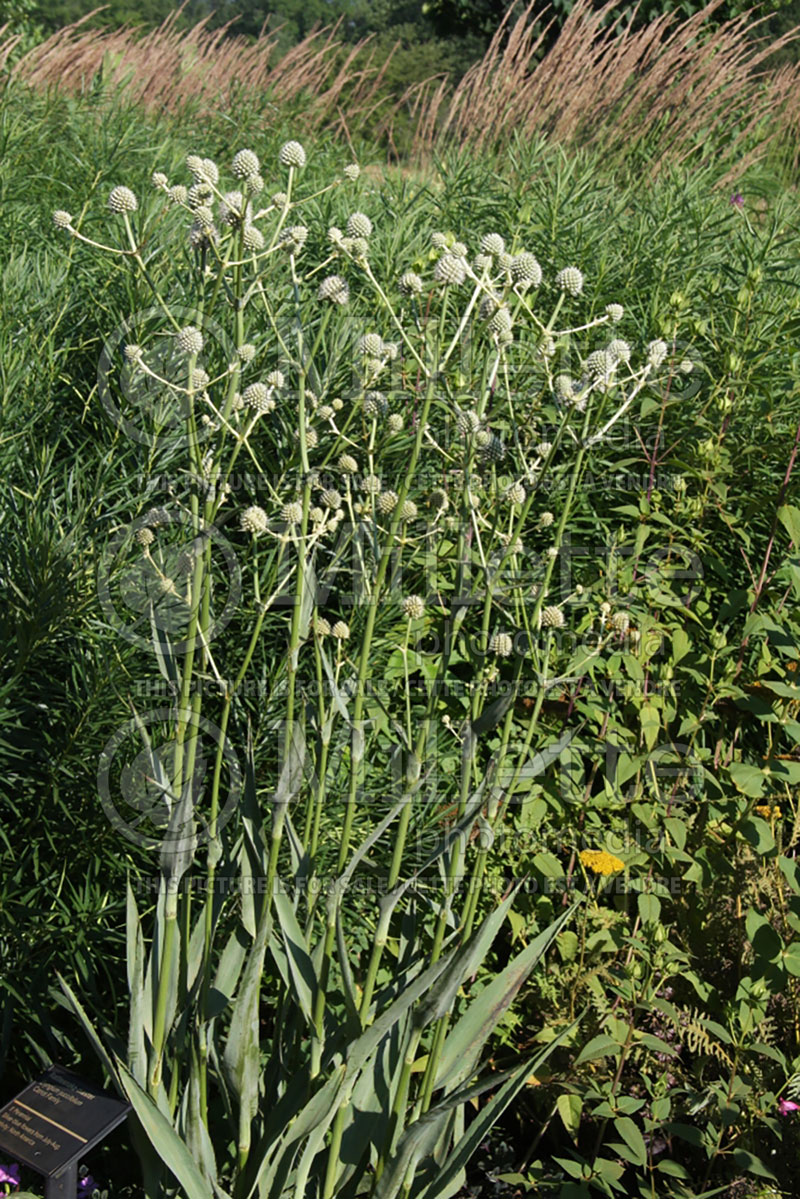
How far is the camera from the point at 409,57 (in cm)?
3519

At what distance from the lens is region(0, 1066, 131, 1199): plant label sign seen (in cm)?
147

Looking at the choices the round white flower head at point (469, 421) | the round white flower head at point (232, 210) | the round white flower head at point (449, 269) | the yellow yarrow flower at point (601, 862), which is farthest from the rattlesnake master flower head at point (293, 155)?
the yellow yarrow flower at point (601, 862)

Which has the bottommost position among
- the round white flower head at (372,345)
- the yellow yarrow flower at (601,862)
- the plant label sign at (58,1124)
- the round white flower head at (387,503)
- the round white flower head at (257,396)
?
the plant label sign at (58,1124)

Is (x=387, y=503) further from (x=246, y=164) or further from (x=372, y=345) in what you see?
(x=246, y=164)

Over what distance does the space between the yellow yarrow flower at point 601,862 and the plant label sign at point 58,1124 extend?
1039 millimetres

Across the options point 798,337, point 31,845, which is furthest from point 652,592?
point 31,845

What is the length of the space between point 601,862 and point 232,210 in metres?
1.50

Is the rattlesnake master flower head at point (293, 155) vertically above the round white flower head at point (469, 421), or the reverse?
the rattlesnake master flower head at point (293, 155)

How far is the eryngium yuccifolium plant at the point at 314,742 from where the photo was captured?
144 cm

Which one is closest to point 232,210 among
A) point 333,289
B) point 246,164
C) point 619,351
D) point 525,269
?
point 246,164

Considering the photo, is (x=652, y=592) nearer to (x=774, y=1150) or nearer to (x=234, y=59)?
(x=774, y=1150)

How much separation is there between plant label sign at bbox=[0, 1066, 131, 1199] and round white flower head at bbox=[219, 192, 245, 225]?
4.10 feet

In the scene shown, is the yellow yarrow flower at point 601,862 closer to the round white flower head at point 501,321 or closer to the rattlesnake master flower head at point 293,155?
the round white flower head at point 501,321

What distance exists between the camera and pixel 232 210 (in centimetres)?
132
